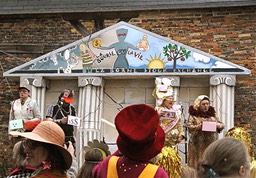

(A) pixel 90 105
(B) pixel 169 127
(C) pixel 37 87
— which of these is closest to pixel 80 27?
(C) pixel 37 87

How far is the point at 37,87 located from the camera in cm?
1025

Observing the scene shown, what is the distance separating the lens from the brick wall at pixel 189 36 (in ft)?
34.3

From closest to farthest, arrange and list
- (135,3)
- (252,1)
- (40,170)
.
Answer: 1. (40,170)
2. (252,1)
3. (135,3)

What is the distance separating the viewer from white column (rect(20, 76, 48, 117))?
10219mm

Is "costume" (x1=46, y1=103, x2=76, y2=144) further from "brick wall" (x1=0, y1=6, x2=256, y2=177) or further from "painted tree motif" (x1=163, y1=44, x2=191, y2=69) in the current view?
"brick wall" (x1=0, y1=6, x2=256, y2=177)

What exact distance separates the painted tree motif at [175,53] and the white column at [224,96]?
2.22 ft

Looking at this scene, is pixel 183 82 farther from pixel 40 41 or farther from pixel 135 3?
pixel 40 41

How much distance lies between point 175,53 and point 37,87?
9.34 feet

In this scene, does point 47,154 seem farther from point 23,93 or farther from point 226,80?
point 226,80

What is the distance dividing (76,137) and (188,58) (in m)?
2.64

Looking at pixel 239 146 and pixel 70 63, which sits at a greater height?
pixel 70 63

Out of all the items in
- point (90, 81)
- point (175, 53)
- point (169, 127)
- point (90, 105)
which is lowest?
point (169, 127)

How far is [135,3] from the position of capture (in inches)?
456

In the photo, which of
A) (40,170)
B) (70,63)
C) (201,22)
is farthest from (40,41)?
(40,170)
